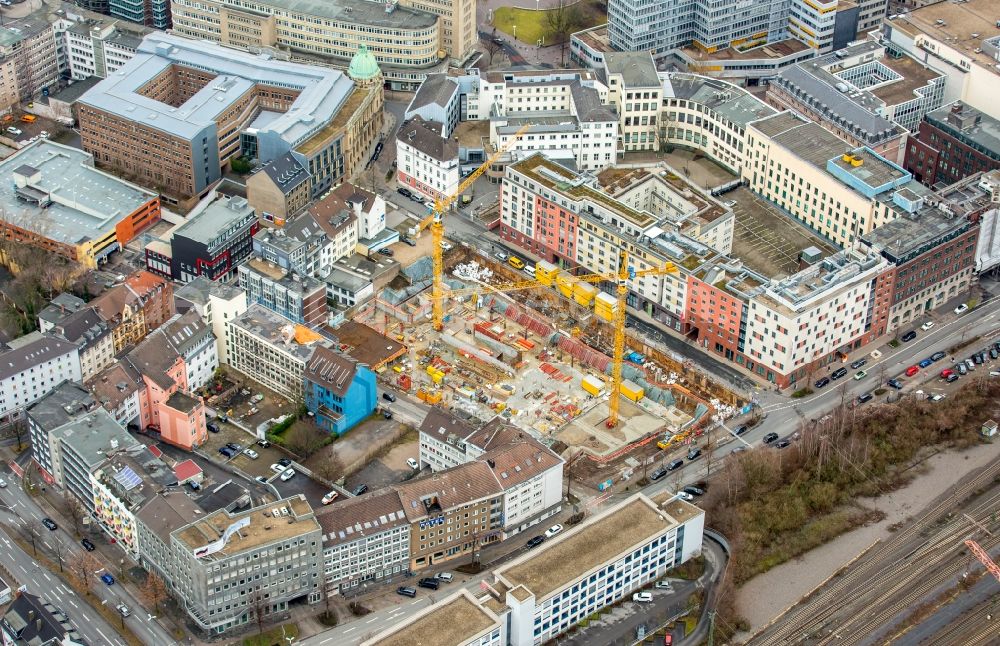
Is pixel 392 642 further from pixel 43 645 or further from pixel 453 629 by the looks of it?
pixel 43 645

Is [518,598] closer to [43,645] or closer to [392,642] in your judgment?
[392,642]

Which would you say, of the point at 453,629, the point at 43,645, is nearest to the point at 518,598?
the point at 453,629

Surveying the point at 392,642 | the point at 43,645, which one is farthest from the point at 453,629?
the point at 43,645
